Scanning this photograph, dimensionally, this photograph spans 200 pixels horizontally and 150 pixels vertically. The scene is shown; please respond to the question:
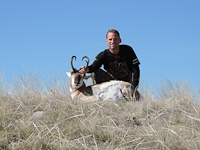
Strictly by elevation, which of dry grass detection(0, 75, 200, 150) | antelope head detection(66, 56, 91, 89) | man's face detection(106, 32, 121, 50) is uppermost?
man's face detection(106, 32, 121, 50)

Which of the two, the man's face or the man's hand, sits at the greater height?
the man's face

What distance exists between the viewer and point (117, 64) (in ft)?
21.5

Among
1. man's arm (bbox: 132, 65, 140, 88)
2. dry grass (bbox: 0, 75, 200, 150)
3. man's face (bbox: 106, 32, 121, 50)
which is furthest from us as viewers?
man's arm (bbox: 132, 65, 140, 88)

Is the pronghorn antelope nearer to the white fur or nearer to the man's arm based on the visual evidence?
the white fur

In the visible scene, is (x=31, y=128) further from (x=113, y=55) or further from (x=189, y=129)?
(x=113, y=55)

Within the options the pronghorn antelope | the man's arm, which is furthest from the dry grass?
the man's arm

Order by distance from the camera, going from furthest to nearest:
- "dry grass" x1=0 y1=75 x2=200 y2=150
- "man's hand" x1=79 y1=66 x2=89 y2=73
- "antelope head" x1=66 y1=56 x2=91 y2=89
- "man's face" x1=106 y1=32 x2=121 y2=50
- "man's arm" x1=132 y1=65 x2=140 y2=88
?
1. "man's arm" x1=132 y1=65 x2=140 y2=88
2. "man's face" x1=106 y1=32 x2=121 y2=50
3. "man's hand" x1=79 y1=66 x2=89 y2=73
4. "antelope head" x1=66 y1=56 x2=91 y2=89
5. "dry grass" x1=0 y1=75 x2=200 y2=150

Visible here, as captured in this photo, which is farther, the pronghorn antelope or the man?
the man

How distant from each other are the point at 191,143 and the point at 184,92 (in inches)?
116

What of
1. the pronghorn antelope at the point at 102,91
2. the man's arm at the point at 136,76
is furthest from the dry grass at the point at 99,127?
the man's arm at the point at 136,76

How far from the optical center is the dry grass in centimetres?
363

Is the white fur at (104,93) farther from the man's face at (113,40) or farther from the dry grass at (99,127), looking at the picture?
the man's face at (113,40)

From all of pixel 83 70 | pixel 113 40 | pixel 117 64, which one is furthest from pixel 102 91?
pixel 113 40

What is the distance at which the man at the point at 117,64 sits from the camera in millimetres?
6465
